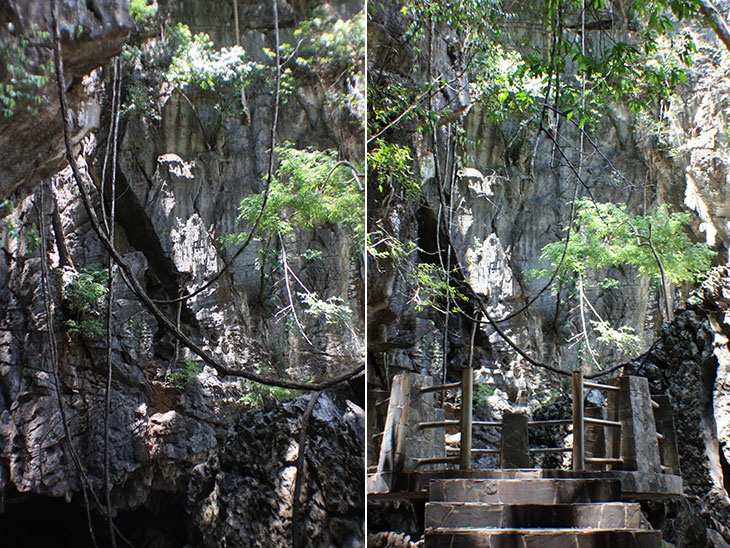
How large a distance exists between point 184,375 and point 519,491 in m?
1.10

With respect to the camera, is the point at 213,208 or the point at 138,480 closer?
the point at 138,480

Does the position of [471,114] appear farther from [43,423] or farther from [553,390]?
[43,423]

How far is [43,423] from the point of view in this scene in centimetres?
75

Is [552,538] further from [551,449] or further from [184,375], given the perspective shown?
[184,375]

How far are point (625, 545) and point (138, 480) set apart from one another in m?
1.10

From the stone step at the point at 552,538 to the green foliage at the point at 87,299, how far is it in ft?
3.20

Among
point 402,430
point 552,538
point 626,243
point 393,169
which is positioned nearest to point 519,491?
point 552,538

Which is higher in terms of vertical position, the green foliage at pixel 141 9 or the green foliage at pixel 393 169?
the green foliage at pixel 393 169

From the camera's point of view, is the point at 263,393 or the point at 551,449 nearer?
the point at 263,393

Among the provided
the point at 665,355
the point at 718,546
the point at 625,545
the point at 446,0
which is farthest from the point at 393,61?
the point at 718,546

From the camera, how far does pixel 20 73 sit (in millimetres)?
729

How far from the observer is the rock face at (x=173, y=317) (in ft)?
2.48

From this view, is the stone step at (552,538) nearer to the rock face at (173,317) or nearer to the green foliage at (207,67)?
the rock face at (173,317)

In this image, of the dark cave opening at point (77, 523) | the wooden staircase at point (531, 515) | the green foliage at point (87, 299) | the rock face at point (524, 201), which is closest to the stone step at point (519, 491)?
the wooden staircase at point (531, 515)
